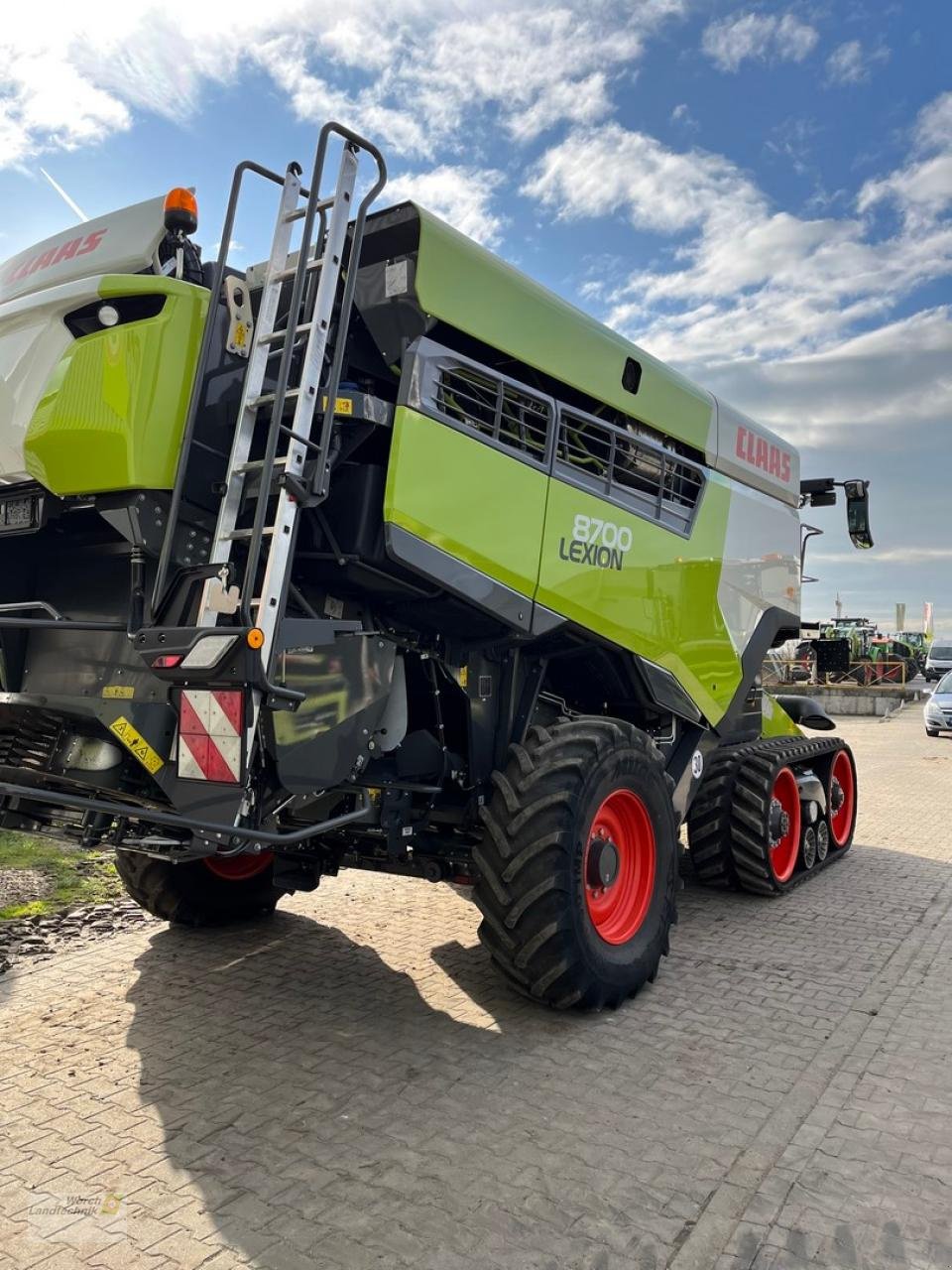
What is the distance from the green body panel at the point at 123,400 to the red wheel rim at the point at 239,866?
100 inches

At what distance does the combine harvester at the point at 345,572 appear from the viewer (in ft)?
10.7

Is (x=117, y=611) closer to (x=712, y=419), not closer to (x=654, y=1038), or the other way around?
(x=654, y=1038)

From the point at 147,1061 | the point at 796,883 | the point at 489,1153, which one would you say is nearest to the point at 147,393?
the point at 147,1061

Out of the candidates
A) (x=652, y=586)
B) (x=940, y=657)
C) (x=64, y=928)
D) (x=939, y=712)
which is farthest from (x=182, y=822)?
(x=940, y=657)

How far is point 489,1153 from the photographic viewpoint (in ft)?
9.91

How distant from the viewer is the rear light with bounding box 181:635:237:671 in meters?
3.01

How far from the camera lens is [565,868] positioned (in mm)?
3902

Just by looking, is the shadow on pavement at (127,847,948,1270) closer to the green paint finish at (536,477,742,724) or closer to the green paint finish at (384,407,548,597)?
the green paint finish at (536,477,742,724)

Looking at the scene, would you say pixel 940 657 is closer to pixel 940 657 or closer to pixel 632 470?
pixel 940 657

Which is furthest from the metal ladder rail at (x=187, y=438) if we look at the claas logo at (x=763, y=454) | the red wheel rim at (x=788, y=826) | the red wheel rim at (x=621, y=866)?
the red wheel rim at (x=788, y=826)

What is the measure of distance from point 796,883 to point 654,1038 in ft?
10.3

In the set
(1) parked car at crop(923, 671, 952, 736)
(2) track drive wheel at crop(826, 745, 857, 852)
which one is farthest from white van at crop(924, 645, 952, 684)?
(2) track drive wheel at crop(826, 745, 857, 852)

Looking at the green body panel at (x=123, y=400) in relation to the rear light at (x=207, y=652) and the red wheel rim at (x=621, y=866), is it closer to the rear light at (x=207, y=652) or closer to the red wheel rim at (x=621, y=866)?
the rear light at (x=207, y=652)

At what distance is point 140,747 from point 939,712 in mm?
18455
